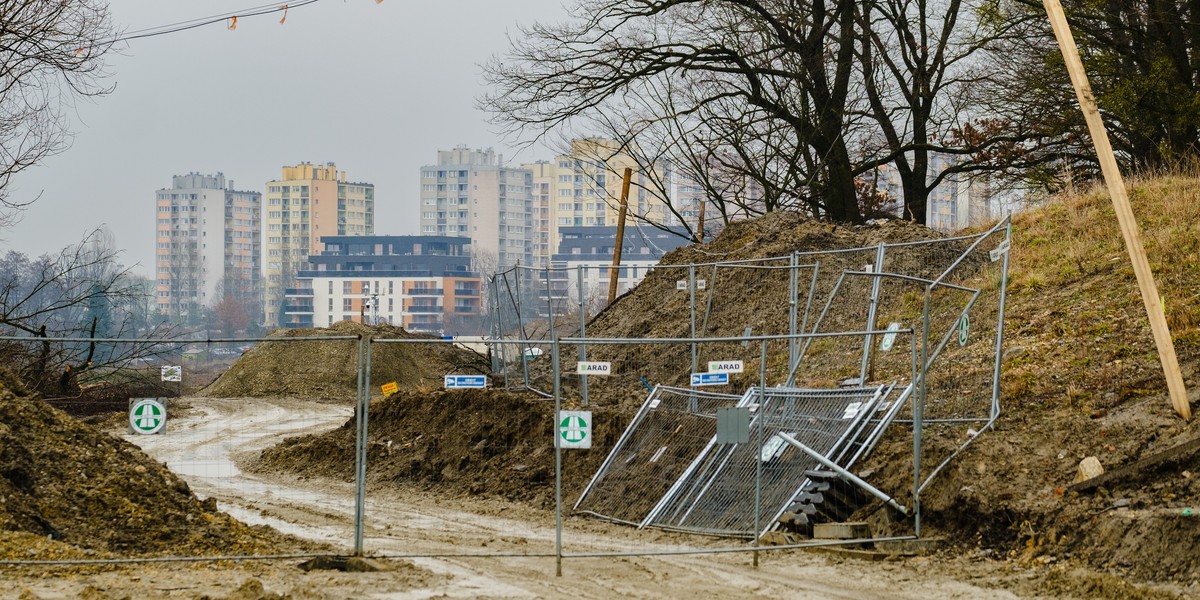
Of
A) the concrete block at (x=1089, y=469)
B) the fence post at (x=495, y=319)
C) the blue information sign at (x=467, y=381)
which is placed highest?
the fence post at (x=495, y=319)

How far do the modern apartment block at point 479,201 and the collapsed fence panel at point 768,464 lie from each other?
565 ft

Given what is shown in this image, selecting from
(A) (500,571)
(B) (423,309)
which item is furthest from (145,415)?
(B) (423,309)

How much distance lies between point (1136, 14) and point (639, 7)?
1099 centimetres

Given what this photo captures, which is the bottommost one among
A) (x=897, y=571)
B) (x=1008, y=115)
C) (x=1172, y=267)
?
(x=897, y=571)

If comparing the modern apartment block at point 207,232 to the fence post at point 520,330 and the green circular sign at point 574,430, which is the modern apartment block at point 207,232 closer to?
the fence post at point 520,330

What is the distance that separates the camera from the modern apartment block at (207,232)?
174 meters

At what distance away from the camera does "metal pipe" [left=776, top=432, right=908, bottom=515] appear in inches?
483

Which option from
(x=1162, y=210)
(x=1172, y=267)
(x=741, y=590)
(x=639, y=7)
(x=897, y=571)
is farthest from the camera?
(x=639, y=7)

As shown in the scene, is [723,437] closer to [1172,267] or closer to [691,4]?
[1172,267]

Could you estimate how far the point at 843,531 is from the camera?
12047 mm

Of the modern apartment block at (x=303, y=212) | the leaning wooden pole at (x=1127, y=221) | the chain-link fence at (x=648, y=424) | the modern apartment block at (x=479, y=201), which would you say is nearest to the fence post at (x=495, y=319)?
the chain-link fence at (x=648, y=424)

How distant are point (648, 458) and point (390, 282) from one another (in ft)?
428

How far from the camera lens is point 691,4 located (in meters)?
30.5

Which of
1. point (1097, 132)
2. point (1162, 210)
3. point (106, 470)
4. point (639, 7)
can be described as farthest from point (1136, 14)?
point (106, 470)
